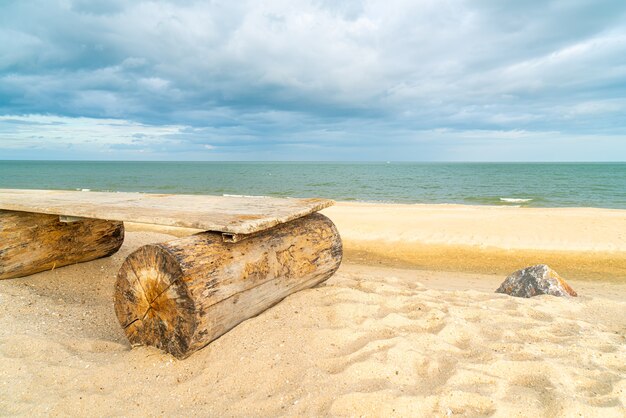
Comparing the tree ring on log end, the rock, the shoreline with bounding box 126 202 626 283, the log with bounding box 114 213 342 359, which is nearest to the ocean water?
the shoreline with bounding box 126 202 626 283

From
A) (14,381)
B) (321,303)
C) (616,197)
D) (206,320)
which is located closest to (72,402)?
(14,381)

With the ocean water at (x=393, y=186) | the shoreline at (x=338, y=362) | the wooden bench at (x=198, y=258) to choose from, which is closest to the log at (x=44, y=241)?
the wooden bench at (x=198, y=258)

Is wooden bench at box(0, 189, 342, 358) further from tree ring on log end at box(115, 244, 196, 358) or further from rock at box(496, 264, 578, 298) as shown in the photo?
rock at box(496, 264, 578, 298)

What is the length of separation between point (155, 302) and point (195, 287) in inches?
17.7

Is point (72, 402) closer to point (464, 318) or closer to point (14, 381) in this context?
point (14, 381)

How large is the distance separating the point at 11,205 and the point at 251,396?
3.62 meters

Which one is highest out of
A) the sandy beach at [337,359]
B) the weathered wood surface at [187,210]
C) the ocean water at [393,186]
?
the weathered wood surface at [187,210]

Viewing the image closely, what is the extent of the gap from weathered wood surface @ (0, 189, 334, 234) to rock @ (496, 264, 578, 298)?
306cm

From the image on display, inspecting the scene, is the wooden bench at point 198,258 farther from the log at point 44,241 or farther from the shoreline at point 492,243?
the shoreline at point 492,243

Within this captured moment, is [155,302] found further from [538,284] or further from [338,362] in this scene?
[538,284]

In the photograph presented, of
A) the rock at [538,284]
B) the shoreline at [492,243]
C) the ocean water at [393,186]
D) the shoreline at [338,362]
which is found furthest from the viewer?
the ocean water at [393,186]

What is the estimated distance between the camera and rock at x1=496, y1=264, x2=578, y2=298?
4664 mm

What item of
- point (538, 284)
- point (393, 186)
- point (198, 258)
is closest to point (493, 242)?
point (538, 284)

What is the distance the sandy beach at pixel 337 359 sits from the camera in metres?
2.22
